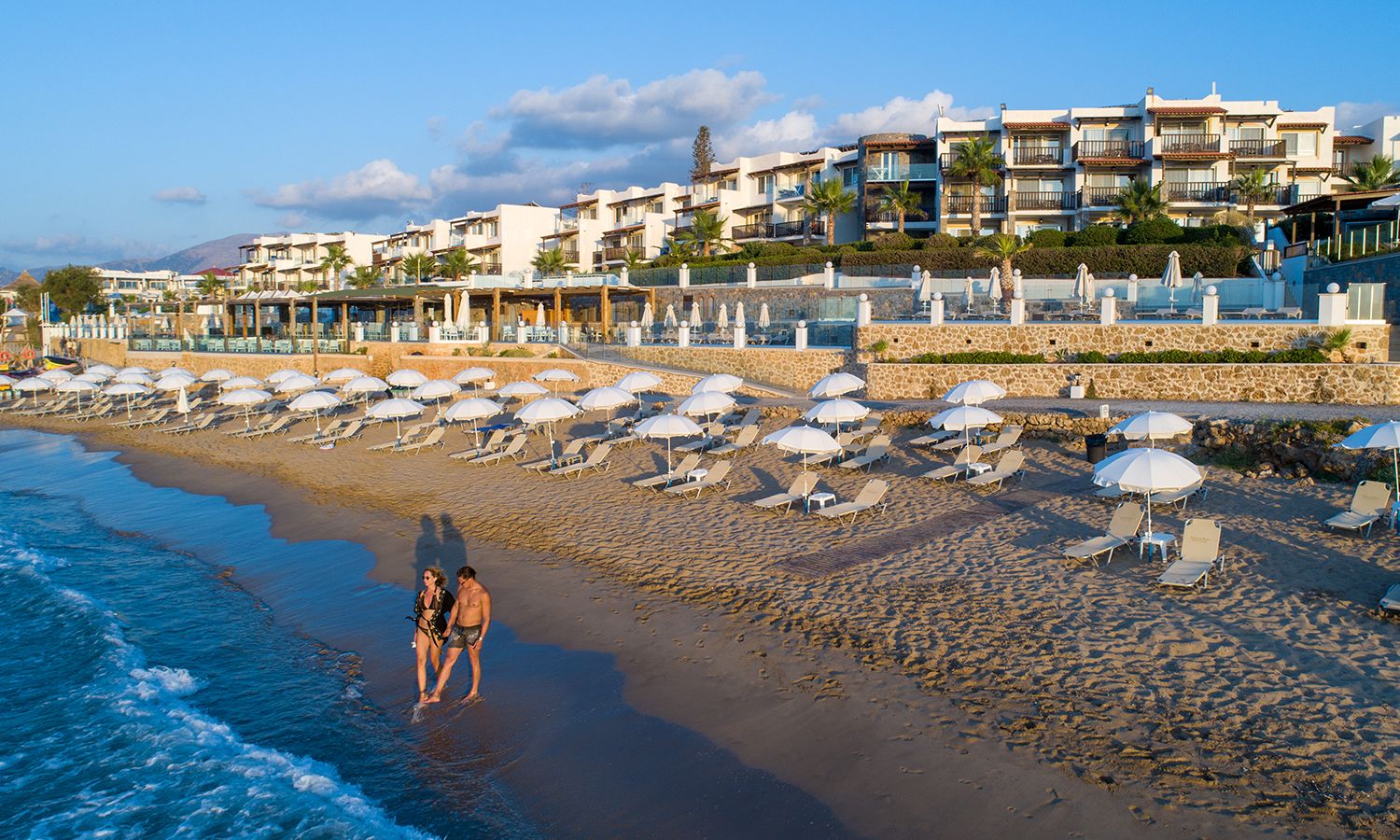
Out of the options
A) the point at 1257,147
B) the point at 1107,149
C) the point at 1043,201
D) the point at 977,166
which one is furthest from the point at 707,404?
the point at 1257,147

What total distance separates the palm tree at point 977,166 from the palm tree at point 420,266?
30862 mm

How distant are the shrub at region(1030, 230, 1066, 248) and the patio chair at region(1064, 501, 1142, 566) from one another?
27824 mm

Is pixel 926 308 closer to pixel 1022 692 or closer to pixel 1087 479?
pixel 1087 479

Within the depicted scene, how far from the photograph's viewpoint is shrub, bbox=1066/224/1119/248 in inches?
1437

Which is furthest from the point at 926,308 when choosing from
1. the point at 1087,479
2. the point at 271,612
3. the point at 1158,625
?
the point at 271,612

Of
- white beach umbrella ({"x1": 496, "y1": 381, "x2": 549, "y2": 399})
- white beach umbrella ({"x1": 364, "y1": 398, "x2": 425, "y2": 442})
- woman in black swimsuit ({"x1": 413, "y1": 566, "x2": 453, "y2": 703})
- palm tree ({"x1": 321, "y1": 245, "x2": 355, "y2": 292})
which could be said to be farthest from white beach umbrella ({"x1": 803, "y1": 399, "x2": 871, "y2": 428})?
palm tree ({"x1": 321, "y1": 245, "x2": 355, "y2": 292})

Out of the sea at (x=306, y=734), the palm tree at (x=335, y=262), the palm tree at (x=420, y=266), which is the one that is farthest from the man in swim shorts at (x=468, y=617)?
the palm tree at (x=335, y=262)

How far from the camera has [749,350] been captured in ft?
90.3

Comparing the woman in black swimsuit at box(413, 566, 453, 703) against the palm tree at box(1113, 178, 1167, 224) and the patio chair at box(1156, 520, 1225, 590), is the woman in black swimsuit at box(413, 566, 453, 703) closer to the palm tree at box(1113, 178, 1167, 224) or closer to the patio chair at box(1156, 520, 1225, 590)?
the patio chair at box(1156, 520, 1225, 590)

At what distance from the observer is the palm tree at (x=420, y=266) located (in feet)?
181

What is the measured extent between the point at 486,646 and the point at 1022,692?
230 inches

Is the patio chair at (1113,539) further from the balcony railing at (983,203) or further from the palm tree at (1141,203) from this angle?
the balcony railing at (983,203)

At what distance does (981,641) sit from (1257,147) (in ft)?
147

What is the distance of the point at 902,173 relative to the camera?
159ft
